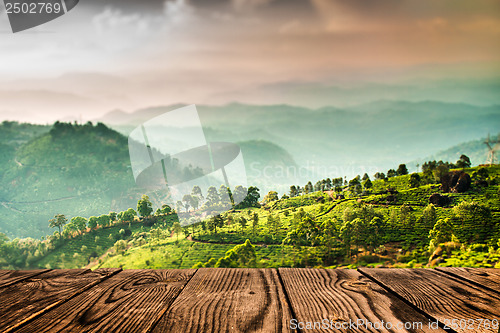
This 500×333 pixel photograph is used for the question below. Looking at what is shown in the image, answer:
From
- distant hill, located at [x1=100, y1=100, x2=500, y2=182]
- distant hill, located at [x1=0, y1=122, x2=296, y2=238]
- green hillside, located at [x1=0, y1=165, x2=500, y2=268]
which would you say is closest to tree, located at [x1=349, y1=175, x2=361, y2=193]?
green hillside, located at [x1=0, y1=165, x2=500, y2=268]

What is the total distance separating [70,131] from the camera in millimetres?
8789

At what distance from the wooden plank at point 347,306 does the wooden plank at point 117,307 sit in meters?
0.44

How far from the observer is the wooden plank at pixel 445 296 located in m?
0.90

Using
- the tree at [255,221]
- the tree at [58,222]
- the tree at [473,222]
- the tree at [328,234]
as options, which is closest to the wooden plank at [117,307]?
the tree at [328,234]

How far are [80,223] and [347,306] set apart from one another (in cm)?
869

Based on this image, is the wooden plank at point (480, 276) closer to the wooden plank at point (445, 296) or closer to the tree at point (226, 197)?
the wooden plank at point (445, 296)

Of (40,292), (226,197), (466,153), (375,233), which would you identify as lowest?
(375,233)

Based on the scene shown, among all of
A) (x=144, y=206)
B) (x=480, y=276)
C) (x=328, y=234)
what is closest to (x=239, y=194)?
(x=328, y=234)

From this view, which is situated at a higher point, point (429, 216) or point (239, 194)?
point (239, 194)

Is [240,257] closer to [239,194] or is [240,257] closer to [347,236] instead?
[239,194]

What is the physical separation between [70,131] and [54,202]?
6.76 feet

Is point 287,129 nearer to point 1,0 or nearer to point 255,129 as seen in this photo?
point 255,129

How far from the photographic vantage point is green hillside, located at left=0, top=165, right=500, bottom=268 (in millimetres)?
5512

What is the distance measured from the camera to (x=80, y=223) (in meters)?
8.13
